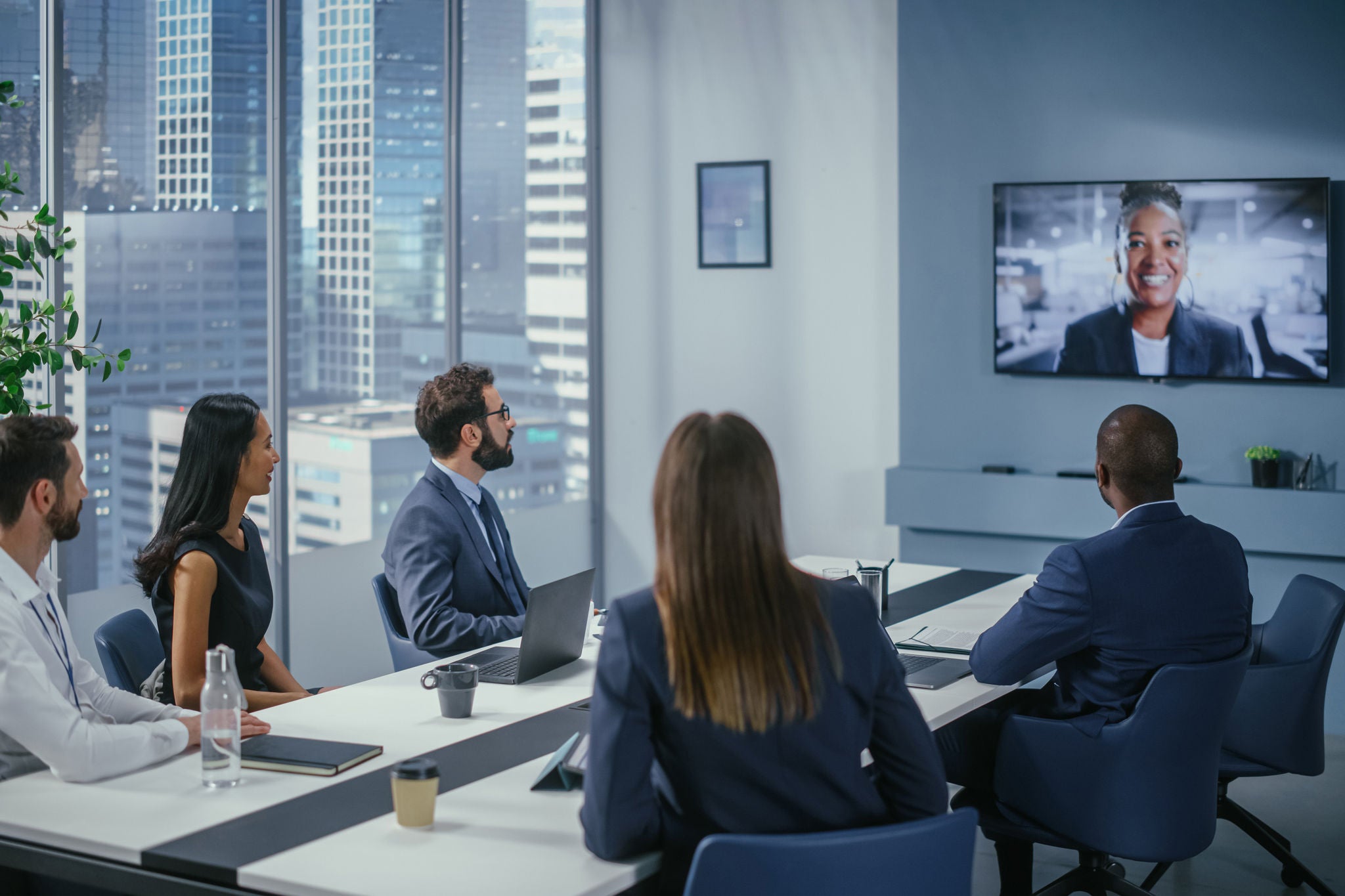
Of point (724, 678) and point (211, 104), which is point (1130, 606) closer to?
point (724, 678)

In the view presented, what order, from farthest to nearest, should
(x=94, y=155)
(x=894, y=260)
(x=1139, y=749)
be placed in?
(x=894, y=260), (x=94, y=155), (x=1139, y=749)

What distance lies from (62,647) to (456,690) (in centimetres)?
72

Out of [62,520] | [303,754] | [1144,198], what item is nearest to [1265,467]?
[1144,198]

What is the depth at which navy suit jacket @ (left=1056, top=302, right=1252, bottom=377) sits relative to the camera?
514 centimetres

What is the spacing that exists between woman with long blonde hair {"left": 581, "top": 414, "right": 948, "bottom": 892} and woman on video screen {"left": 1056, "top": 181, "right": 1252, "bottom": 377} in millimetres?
3744

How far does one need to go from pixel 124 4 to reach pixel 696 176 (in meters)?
2.91

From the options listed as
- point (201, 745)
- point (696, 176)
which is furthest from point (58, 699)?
point (696, 176)

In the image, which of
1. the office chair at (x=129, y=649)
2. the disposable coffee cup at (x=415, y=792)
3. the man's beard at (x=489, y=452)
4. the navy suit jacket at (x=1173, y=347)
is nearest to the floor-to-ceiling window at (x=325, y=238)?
the office chair at (x=129, y=649)

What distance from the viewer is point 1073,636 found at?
2816 millimetres

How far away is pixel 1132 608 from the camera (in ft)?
9.15

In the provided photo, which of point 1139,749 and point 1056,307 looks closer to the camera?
point 1139,749

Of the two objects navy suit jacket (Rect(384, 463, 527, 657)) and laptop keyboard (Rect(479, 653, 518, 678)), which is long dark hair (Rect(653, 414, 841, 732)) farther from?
navy suit jacket (Rect(384, 463, 527, 657))

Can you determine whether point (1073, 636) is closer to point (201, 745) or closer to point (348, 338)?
point (201, 745)

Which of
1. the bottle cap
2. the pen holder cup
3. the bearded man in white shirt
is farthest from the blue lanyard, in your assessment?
the pen holder cup
